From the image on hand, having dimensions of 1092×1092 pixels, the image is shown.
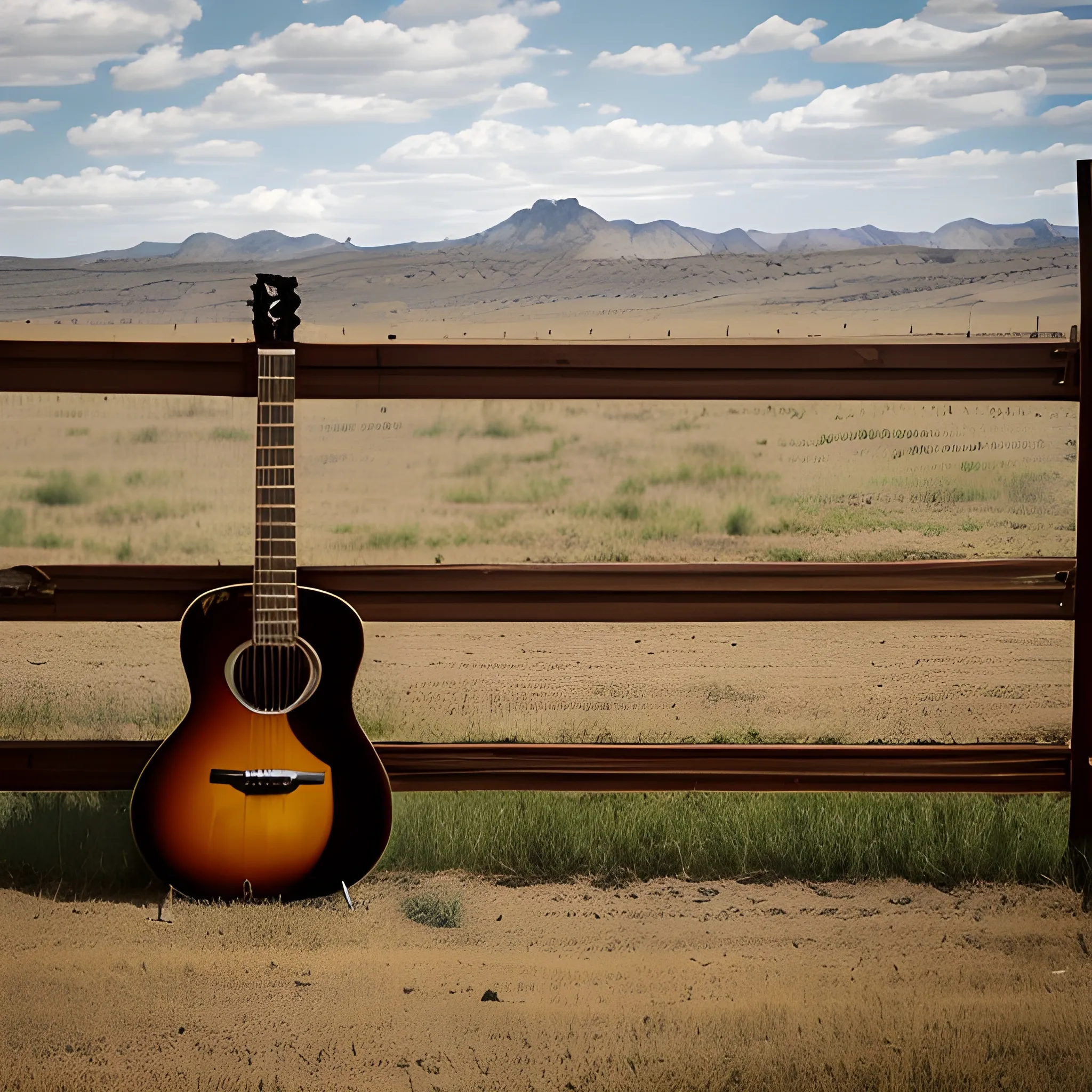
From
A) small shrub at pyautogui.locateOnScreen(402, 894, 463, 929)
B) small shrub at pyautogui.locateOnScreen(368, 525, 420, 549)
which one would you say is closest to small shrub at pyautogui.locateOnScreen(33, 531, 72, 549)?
small shrub at pyautogui.locateOnScreen(368, 525, 420, 549)

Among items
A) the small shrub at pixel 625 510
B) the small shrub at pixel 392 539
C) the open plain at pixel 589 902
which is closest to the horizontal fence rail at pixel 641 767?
the open plain at pixel 589 902

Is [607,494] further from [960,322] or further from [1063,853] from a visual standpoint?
[960,322]

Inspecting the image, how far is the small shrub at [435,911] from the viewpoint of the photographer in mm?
3383

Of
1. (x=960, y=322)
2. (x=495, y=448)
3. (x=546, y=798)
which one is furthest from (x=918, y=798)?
(x=960, y=322)

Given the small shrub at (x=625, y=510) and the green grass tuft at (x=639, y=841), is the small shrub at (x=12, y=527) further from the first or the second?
the green grass tuft at (x=639, y=841)

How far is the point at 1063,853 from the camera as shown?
3621mm

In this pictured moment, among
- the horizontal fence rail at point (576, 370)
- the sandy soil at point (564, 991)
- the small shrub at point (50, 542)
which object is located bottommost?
the sandy soil at point (564, 991)

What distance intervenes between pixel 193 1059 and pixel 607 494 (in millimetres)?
16324

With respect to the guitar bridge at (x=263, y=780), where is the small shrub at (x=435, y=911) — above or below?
below

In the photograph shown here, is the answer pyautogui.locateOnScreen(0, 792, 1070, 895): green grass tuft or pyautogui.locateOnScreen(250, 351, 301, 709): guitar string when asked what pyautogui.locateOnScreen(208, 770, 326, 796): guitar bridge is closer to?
pyautogui.locateOnScreen(250, 351, 301, 709): guitar string

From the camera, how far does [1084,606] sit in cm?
357

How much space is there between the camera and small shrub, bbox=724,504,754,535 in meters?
13.8

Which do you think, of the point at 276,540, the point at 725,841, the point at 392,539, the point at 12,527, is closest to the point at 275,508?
the point at 276,540

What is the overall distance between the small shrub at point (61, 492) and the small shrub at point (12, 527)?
1.05m
